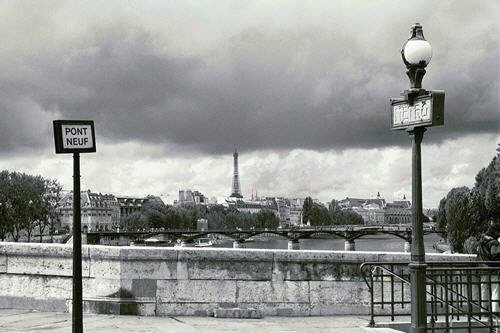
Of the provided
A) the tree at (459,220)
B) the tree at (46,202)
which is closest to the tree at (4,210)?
the tree at (46,202)

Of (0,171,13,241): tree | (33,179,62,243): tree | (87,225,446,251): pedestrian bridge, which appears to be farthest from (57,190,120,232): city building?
(0,171,13,241): tree

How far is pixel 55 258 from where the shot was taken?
897 centimetres

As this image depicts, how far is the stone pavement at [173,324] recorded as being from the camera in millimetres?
7504

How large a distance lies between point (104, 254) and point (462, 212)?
41358 mm

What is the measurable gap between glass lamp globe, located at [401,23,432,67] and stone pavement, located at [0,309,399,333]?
134 inches

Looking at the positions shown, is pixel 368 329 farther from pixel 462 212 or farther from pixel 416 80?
pixel 462 212

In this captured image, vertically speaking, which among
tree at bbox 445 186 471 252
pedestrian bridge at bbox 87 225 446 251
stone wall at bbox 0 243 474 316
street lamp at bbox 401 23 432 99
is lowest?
pedestrian bridge at bbox 87 225 446 251

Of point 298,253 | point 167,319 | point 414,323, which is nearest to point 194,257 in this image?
Answer: point 167,319

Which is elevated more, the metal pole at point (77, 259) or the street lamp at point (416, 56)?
the street lamp at point (416, 56)

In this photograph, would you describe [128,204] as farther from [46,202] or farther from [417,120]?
[417,120]

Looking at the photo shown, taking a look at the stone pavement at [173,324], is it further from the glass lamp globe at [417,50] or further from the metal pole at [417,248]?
the glass lamp globe at [417,50]

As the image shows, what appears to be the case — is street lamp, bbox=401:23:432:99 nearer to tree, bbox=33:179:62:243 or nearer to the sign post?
the sign post

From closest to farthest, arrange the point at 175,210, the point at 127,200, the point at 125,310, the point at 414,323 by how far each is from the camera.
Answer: the point at 414,323 < the point at 125,310 < the point at 175,210 < the point at 127,200

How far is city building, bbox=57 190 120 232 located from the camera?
14650 cm
